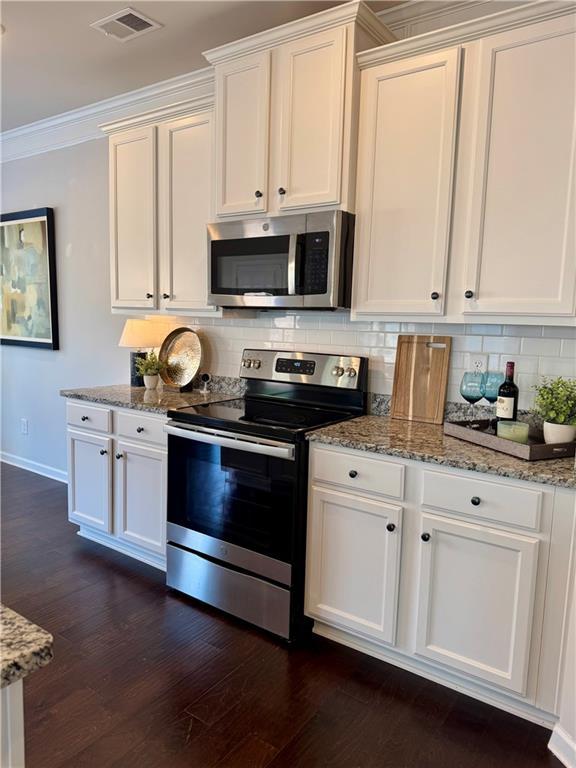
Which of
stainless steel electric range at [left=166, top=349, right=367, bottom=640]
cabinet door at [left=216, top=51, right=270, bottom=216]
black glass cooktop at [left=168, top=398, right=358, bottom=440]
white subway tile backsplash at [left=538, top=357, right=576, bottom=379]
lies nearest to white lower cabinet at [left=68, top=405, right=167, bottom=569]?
stainless steel electric range at [left=166, top=349, right=367, bottom=640]

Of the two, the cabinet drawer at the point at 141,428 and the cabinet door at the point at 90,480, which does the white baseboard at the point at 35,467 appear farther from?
the cabinet drawer at the point at 141,428

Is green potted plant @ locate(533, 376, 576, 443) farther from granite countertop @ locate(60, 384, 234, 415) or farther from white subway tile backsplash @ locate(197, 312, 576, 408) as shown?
granite countertop @ locate(60, 384, 234, 415)

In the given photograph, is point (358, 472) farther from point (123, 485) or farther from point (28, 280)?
point (28, 280)

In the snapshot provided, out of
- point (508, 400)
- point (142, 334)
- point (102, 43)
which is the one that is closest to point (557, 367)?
point (508, 400)

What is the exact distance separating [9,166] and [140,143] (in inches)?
83.8

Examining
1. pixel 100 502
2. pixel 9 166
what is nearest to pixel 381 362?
pixel 100 502

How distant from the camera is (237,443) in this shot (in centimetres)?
227

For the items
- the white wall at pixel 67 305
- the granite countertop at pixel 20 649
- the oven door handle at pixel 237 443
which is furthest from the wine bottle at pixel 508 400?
the white wall at pixel 67 305

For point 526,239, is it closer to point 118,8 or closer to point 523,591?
point 523,591

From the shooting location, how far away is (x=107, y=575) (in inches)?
110

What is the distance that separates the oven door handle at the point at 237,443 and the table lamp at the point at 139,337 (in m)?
0.88

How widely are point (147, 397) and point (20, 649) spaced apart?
2.30 metres

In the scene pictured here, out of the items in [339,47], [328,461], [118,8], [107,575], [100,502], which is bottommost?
[107,575]

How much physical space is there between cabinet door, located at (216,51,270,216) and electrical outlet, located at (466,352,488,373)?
1170 mm
